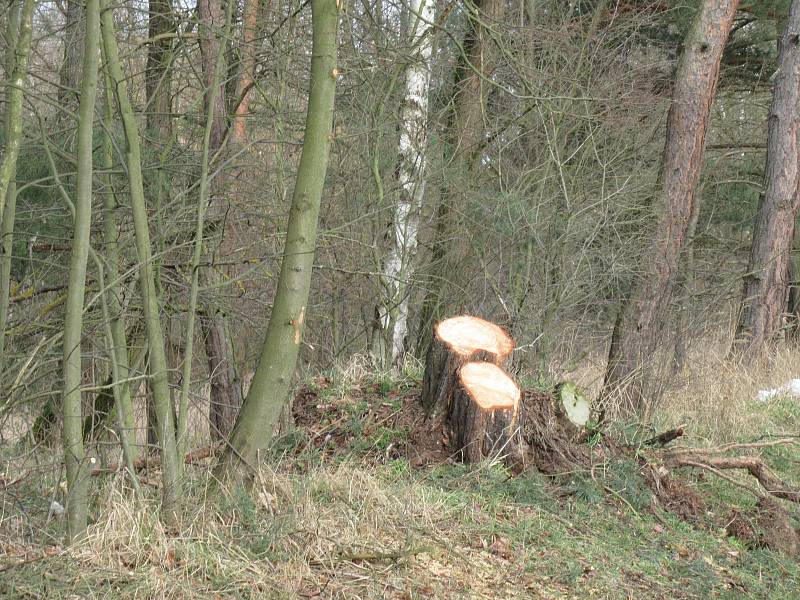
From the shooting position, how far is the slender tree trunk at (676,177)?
8.68 metres

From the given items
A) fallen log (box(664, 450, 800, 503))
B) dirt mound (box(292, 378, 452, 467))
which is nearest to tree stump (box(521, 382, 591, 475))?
dirt mound (box(292, 378, 452, 467))

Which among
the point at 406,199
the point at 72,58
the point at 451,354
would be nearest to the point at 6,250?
the point at 72,58

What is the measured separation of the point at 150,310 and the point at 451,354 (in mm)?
2117

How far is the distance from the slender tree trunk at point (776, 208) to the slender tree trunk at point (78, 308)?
955 centimetres

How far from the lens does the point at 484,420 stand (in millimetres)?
5637

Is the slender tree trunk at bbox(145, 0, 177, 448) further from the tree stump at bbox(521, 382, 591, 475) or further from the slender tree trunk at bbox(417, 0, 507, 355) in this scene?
the slender tree trunk at bbox(417, 0, 507, 355)

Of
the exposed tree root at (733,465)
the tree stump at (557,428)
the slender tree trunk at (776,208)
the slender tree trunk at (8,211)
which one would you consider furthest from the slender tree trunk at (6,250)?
the slender tree trunk at (776,208)

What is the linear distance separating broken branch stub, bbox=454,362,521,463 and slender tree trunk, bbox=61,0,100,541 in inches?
94.7

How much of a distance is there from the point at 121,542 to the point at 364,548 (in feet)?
3.48

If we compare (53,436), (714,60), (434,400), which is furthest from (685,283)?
(53,436)

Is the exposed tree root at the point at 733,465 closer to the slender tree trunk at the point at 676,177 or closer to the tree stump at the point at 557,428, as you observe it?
the tree stump at the point at 557,428

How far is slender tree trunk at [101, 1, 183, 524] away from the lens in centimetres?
431

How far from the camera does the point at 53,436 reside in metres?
6.27

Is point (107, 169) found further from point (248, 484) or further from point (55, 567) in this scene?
point (55, 567)
